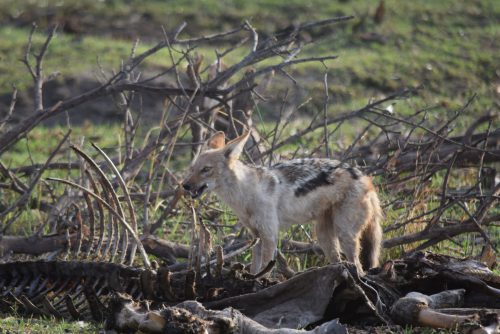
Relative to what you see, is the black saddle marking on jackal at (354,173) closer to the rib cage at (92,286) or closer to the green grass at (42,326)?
the rib cage at (92,286)

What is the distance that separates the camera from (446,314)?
4.81 metres

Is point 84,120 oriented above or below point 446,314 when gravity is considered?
below

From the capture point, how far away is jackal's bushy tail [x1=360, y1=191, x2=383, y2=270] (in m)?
7.27

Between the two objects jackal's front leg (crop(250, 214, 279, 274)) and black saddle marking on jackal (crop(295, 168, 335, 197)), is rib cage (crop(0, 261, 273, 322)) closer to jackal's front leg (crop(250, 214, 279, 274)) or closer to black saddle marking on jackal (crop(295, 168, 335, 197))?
jackal's front leg (crop(250, 214, 279, 274))

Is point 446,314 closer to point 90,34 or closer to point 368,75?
point 368,75

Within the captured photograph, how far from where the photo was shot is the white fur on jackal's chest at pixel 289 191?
7145mm

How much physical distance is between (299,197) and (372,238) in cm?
68

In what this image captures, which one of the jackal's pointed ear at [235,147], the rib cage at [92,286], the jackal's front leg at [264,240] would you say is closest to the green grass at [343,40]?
the jackal's pointed ear at [235,147]

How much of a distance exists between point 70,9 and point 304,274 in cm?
1376

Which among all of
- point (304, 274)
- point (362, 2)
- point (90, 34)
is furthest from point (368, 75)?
point (304, 274)

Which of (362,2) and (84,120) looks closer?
(84,120)

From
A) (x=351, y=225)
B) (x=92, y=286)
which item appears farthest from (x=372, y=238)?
(x=92, y=286)

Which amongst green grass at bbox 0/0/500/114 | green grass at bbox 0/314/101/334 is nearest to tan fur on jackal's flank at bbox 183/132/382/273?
green grass at bbox 0/314/101/334

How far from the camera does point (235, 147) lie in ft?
23.3
